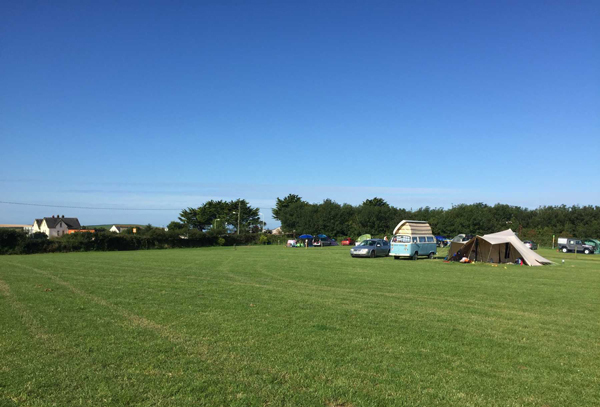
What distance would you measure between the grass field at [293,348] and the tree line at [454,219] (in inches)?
2597

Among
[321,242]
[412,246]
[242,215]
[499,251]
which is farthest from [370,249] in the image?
[242,215]

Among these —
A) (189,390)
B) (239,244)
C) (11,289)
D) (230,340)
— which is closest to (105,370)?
(189,390)

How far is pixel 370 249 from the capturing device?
109 ft

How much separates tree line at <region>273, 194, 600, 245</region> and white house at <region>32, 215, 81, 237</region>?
50780 millimetres

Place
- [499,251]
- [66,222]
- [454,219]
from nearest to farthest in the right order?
[499,251] < [454,219] < [66,222]

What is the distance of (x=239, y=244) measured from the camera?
6344 cm

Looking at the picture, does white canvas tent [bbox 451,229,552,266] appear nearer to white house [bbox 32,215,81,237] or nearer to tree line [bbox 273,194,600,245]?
tree line [bbox 273,194,600,245]

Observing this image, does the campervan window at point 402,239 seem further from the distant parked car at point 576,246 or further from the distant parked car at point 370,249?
the distant parked car at point 576,246

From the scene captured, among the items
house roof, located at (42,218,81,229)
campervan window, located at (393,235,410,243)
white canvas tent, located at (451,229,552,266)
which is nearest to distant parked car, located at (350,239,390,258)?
campervan window, located at (393,235,410,243)

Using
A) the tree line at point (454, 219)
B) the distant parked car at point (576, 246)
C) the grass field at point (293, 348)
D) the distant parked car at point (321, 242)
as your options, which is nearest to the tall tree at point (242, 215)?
the tree line at point (454, 219)

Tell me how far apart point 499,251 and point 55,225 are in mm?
97885

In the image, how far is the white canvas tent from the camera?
92.2 ft

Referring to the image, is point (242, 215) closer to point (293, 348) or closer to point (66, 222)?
point (66, 222)

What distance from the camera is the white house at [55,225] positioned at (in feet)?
323
